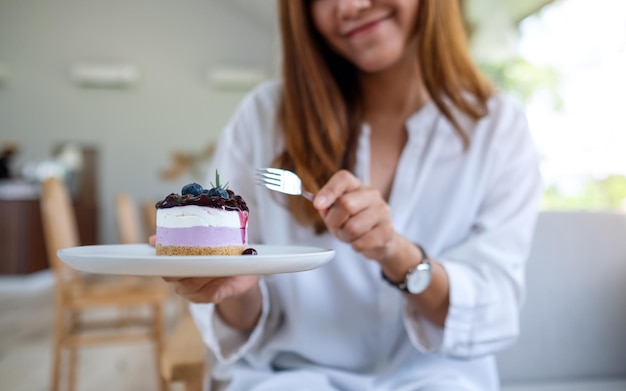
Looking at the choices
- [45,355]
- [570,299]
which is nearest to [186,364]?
[570,299]

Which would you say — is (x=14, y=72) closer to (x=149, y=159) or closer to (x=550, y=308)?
(x=149, y=159)

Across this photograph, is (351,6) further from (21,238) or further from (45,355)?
(21,238)

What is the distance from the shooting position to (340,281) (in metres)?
0.72

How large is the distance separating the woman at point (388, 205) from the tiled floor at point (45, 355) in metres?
0.84

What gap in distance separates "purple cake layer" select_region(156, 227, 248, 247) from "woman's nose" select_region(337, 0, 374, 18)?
1.07 feet

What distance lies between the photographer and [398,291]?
2.27ft

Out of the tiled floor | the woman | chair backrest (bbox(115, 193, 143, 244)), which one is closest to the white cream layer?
the woman

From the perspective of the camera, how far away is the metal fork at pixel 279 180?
0.38 m

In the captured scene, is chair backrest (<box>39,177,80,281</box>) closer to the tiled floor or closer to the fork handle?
the tiled floor

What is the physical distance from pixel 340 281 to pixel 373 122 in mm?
251

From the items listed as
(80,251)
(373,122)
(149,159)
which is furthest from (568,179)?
(149,159)

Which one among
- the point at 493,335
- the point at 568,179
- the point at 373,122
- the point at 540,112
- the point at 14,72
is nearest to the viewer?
the point at 493,335

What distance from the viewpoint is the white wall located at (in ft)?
18.9

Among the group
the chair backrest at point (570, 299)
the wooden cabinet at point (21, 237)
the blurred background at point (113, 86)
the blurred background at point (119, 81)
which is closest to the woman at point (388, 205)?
the chair backrest at point (570, 299)
